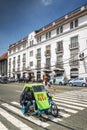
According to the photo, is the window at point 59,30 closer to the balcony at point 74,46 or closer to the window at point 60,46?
the window at point 60,46

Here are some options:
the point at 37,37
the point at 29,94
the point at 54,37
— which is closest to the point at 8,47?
the point at 37,37

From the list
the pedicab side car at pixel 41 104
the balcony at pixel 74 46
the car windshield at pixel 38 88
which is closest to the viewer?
the pedicab side car at pixel 41 104

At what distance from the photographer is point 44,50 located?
48.9 meters

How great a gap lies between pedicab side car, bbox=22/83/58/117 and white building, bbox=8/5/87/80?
28634 mm

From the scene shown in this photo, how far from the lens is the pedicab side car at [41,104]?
299 inches

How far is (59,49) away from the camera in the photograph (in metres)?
43.0

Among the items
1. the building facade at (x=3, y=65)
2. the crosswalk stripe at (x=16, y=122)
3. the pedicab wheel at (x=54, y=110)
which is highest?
the building facade at (x=3, y=65)

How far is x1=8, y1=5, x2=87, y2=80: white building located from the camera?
36.9 m

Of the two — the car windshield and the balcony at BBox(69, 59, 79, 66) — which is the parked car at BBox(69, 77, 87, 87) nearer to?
A: the balcony at BBox(69, 59, 79, 66)

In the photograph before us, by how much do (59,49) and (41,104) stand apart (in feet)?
118

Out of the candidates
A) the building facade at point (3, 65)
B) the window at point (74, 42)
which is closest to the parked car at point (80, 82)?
the window at point (74, 42)

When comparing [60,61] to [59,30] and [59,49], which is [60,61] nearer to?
[59,49]

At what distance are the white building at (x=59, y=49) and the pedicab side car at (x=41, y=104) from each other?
93.9 ft

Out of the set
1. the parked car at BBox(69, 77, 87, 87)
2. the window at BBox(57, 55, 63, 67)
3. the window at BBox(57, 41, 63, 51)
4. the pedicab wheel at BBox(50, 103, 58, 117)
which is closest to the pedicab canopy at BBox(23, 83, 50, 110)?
the pedicab wheel at BBox(50, 103, 58, 117)
